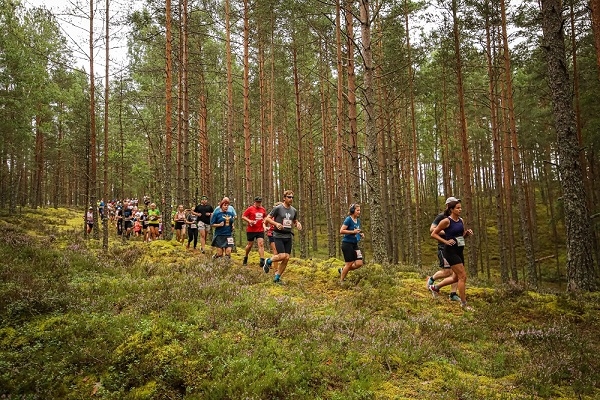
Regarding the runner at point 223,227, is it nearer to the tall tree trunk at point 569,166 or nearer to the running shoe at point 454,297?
the running shoe at point 454,297

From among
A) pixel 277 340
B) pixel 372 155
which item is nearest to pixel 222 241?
pixel 372 155

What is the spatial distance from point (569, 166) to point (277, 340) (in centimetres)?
888

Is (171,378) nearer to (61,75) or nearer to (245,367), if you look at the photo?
(245,367)

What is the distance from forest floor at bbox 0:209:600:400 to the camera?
4.38 meters

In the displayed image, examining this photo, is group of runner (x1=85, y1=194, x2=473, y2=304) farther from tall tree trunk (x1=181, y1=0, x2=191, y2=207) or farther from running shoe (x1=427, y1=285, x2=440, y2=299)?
tall tree trunk (x1=181, y1=0, x2=191, y2=207)

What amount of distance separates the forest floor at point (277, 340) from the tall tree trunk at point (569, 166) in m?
0.98

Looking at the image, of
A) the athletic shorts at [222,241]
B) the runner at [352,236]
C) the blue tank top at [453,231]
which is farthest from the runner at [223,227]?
the blue tank top at [453,231]

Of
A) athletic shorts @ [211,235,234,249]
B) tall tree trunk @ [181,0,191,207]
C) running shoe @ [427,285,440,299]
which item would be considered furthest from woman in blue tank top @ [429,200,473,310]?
tall tree trunk @ [181,0,191,207]

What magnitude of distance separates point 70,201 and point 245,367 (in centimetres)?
5845

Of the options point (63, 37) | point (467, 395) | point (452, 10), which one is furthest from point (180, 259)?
point (452, 10)

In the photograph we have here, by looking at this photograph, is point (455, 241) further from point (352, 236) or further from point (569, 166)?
point (569, 166)

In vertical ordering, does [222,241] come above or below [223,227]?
below

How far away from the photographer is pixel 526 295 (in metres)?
8.40

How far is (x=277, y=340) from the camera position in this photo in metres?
5.30
